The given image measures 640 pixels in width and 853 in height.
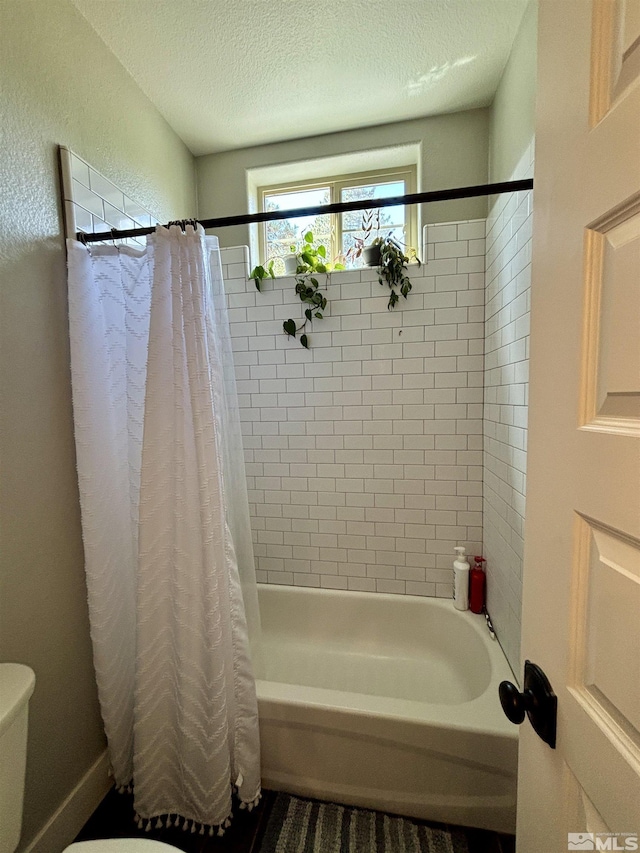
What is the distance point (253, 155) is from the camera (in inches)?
78.9

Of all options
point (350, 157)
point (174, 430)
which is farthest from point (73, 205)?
point (350, 157)

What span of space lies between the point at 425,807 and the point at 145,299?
6.40 feet

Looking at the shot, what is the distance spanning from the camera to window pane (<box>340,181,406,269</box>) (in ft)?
6.61

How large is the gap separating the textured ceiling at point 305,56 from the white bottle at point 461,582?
212 centimetres

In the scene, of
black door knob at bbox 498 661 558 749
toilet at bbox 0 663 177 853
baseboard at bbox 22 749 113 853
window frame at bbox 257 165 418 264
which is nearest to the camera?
black door knob at bbox 498 661 558 749

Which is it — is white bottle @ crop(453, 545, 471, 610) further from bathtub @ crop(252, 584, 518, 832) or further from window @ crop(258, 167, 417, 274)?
window @ crop(258, 167, 417, 274)

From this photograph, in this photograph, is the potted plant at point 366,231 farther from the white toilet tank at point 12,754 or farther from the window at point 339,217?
the white toilet tank at point 12,754

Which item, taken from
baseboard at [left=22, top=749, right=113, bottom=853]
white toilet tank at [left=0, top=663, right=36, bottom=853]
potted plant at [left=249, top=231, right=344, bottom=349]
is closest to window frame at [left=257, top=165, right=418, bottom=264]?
potted plant at [left=249, top=231, right=344, bottom=349]

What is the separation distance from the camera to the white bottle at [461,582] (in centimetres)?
175

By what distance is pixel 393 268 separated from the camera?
175cm

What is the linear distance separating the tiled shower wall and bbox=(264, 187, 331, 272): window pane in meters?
0.28

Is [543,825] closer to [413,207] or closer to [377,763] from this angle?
[377,763]

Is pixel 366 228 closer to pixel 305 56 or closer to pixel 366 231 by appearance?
pixel 366 231

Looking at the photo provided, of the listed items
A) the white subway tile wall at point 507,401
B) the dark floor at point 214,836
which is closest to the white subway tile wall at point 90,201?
the white subway tile wall at point 507,401
